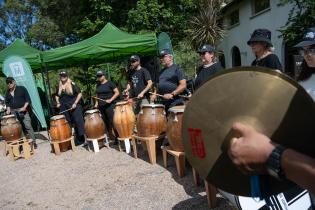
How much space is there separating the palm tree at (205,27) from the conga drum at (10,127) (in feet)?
46.8

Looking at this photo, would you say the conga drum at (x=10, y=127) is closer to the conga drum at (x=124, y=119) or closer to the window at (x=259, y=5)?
the conga drum at (x=124, y=119)

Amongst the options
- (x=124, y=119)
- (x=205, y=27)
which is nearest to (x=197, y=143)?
(x=124, y=119)

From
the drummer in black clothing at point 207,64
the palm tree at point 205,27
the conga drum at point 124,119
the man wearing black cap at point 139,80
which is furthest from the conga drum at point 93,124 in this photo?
the palm tree at point 205,27

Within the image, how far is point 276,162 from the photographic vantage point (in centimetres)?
100

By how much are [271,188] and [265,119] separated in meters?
0.25

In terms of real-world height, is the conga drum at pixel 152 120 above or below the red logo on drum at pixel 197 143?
below

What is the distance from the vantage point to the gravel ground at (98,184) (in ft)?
14.4

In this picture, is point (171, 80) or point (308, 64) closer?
point (308, 64)

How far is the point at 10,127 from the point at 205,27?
14.8 meters

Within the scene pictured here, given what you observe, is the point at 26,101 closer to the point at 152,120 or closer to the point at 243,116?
the point at 152,120

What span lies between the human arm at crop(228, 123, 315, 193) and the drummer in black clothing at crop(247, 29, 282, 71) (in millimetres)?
2666

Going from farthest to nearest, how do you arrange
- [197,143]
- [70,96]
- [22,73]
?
[22,73] → [70,96] → [197,143]

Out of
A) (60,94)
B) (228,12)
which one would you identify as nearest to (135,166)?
(60,94)

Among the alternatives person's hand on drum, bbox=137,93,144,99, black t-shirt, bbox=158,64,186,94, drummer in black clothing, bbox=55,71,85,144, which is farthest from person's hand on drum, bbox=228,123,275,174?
drummer in black clothing, bbox=55,71,85,144
